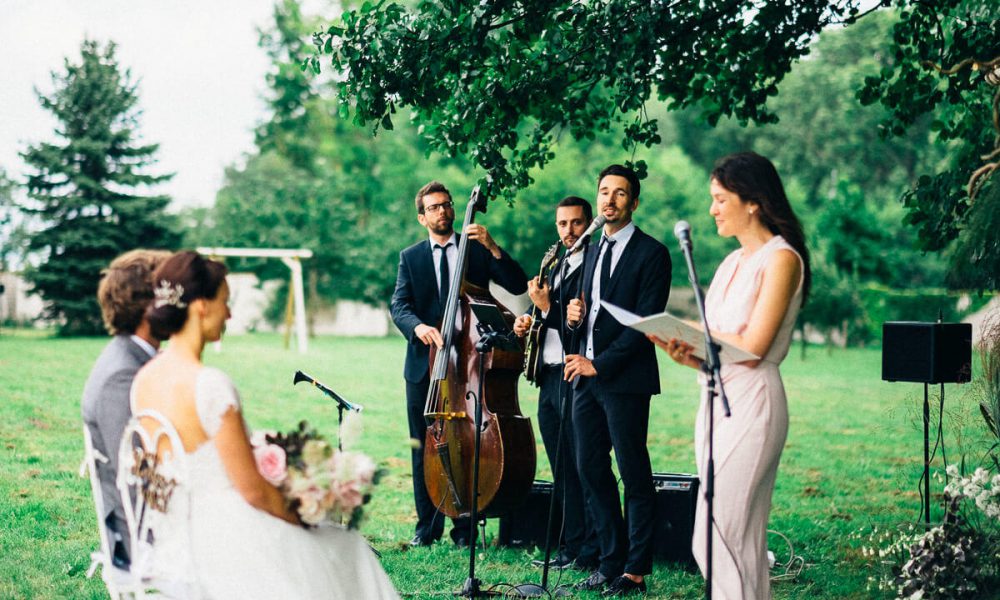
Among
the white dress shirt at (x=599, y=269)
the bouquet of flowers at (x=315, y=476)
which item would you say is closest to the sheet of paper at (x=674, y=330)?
the bouquet of flowers at (x=315, y=476)

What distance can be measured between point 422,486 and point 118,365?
3.26 meters

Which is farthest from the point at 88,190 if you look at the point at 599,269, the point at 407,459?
the point at 599,269

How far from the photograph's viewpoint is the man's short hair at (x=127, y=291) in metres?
3.84

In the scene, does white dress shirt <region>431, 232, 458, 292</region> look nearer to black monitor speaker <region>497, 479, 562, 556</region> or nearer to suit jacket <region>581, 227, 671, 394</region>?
suit jacket <region>581, 227, 671, 394</region>

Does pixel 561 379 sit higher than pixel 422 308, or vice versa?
pixel 422 308

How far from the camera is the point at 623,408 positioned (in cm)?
556

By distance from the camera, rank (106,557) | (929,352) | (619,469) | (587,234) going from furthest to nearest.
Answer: (929,352) < (619,469) < (587,234) < (106,557)

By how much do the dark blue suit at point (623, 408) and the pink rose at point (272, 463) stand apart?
2403 millimetres

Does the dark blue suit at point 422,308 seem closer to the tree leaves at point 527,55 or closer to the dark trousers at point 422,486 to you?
the dark trousers at point 422,486

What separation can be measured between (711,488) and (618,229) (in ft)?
7.66

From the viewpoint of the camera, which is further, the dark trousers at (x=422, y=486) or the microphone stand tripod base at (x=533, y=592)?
the dark trousers at (x=422, y=486)

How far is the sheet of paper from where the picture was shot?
3.60 meters

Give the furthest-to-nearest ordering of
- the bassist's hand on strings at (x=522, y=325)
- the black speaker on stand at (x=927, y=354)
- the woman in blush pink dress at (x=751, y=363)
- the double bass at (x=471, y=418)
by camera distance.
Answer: the black speaker on stand at (x=927, y=354)
the double bass at (x=471, y=418)
the bassist's hand on strings at (x=522, y=325)
the woman in blush pink dress at (x=751, y=363)

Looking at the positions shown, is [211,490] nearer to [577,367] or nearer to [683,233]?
[683,233]
